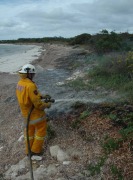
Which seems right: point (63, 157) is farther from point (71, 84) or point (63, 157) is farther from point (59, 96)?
point (71, 84)

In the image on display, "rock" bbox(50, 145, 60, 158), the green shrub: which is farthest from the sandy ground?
the green shrub

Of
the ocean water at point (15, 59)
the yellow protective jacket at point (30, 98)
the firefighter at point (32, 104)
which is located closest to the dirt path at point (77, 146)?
the firefighter at point (32, 104)

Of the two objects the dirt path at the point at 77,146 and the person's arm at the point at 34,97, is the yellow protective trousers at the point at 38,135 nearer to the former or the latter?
the dirt path at the point at 77,146

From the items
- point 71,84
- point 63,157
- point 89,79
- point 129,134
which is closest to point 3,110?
point 71,84

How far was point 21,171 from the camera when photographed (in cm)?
732

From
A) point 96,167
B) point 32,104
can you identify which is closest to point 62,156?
point 96,167

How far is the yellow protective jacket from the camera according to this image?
7.23m

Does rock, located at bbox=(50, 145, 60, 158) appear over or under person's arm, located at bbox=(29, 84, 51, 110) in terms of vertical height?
under

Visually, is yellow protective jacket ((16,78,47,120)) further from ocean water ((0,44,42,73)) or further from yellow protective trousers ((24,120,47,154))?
ocean water ((0,44,42,73))

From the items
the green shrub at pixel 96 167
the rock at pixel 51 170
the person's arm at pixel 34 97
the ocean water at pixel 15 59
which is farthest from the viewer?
the ocean water at pixel 15 59

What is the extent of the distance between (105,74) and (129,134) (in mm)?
7372

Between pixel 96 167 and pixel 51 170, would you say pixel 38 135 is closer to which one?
pixel 51 170

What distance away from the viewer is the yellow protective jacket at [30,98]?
23.7 feet

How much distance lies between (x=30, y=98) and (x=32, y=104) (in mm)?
201
